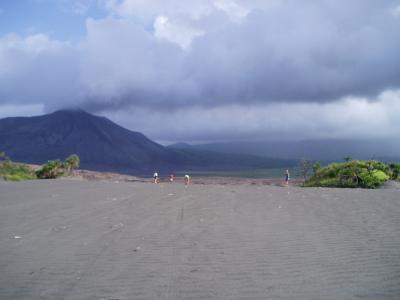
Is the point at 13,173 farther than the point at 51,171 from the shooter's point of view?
No

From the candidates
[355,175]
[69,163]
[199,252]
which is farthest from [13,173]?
[199,252]

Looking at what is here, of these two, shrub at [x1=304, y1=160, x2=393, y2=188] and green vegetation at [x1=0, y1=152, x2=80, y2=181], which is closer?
shrub at [x1=304, y1=160, x2=393, y2=188]

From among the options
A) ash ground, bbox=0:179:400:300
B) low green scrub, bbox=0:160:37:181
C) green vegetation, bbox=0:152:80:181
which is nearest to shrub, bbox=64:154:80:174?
green vegetation, bbox=0:152:80:181

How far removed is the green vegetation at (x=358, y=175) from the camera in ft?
84.7

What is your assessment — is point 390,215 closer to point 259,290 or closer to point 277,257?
point 277,257

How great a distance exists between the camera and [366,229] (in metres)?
9.86

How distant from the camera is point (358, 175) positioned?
26734 mm

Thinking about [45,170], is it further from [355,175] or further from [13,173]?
[355,175]

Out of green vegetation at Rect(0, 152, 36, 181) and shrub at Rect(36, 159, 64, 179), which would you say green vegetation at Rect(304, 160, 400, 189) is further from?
green vegetation at Rect(0, 152, 36, 181)


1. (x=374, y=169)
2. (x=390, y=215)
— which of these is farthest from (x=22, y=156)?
(x=390, y=215)

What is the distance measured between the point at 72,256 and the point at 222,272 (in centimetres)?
290

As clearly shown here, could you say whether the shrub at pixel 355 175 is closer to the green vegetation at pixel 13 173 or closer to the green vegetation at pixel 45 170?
the green vegetation at pixel 45 170

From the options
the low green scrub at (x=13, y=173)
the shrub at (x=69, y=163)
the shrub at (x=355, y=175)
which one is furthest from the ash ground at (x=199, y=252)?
the shrub at (x=69, y=163)

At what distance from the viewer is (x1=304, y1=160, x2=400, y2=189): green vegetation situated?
25.8m
